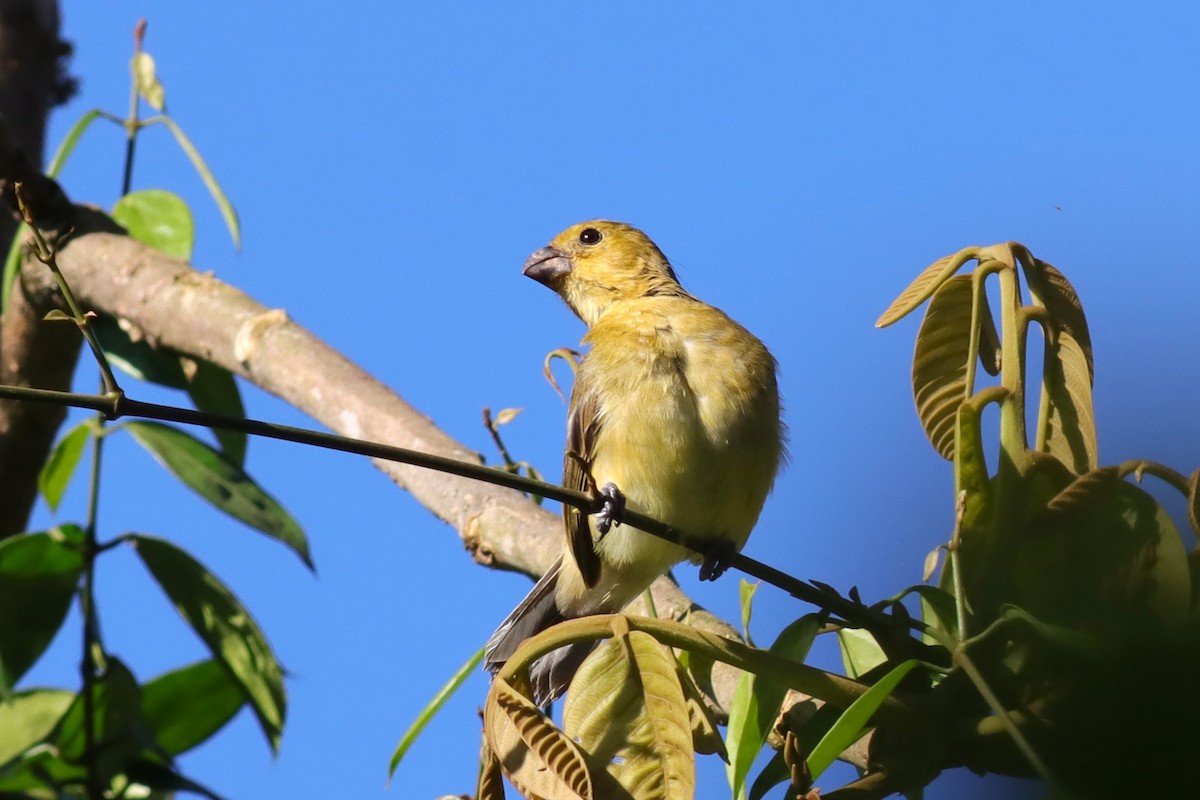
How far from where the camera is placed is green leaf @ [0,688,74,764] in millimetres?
3416

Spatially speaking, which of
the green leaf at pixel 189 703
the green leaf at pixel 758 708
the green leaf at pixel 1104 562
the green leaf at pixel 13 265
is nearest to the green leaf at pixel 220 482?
the green leaf at pixel 189 703

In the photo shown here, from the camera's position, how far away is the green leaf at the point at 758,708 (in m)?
2.09

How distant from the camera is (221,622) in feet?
11.6

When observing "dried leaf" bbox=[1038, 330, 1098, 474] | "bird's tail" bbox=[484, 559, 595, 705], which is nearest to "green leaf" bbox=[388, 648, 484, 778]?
"bird's tail" bbox=[484, 559, 595, 705]

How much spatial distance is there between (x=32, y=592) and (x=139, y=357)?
157 centimetres

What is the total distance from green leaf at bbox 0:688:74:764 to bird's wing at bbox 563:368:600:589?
4.42ft

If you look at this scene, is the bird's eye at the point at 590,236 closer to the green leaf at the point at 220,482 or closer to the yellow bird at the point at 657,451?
the yellow bird at the point at 657,451

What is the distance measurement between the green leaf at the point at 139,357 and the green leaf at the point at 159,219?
13.2 inches

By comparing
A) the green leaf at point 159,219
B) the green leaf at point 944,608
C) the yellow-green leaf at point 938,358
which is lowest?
the green leaf at point 944,608

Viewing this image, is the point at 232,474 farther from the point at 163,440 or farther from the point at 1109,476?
the point at 1109,476

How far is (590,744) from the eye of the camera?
2.10 meters

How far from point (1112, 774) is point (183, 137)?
4280mm

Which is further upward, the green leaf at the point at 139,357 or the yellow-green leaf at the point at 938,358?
the green leaf at the point at 139,357

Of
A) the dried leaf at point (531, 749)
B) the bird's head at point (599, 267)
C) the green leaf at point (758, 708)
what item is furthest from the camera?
the bird's head at point (599, 267)
